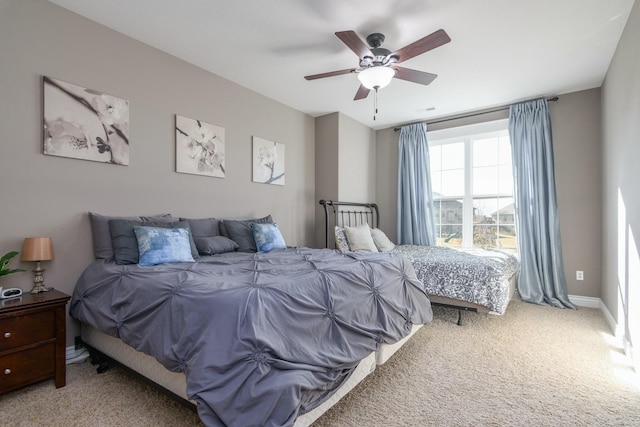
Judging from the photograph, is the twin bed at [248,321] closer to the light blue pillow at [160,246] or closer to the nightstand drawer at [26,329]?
the light blue pillow at [160,246]

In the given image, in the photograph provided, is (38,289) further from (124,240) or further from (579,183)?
(579,183)

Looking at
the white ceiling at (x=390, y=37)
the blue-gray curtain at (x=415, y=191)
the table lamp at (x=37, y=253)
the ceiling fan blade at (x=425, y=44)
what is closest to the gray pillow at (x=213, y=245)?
→ the table lamp at (x=37, y=253)

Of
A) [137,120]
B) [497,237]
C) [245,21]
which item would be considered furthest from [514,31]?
[137,120]

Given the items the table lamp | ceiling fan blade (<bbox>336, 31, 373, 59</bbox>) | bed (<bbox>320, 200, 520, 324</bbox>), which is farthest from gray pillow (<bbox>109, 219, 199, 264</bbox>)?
bed (<bbox>320, 200, 520, 324</bbox>)

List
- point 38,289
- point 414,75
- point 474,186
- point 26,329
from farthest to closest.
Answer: point 474,186
point 414,75
point 38,289
point 26,329

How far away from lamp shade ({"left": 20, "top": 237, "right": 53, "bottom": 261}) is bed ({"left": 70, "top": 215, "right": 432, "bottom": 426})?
11.5 inches

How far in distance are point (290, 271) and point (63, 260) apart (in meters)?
1.72

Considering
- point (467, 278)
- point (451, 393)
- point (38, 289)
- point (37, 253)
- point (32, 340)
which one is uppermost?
point (37, 253)

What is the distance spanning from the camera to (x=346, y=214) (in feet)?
15.4

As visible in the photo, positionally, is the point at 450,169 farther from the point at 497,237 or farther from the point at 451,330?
the point at 451,330

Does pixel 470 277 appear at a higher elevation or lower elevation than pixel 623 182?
lower

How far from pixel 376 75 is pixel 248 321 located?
6.83ft

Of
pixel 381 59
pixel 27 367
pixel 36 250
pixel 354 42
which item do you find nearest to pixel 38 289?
pixel 36 250

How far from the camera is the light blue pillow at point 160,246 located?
2252 millimetres
